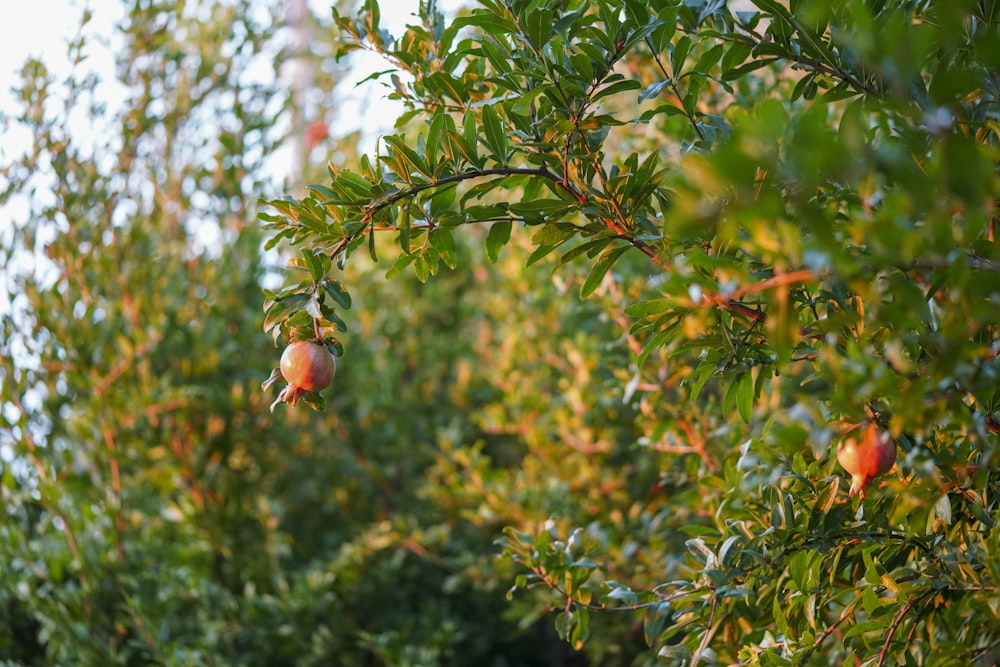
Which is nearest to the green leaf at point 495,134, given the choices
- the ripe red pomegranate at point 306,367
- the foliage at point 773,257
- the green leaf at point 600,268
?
the foliage at point 773,257

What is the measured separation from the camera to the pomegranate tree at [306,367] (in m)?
0.73

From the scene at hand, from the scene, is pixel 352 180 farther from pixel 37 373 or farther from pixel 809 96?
pixel 37 373

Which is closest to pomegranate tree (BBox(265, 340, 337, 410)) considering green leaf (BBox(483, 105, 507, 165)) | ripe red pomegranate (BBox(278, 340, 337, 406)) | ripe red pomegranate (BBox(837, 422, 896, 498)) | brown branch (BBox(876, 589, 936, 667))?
ripe red pomegranate (BBox(278, 340, 337, 406))

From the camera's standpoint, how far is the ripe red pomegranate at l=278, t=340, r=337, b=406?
735 millimetres

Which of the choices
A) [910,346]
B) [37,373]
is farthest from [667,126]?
[37,373]

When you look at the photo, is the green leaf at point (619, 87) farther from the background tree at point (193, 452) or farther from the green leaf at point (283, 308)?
the background tree at point (193, 452)

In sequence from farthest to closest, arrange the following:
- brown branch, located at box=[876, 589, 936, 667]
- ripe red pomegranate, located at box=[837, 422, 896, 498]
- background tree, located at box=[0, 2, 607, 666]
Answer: background tree, located at box=[0, 2, 607, 666]
brown branch, located at box=[876, 589, 936, 667]
ripe red pomegranate, located at box=[837, 422, 896, 498]

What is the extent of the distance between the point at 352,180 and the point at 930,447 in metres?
0.53

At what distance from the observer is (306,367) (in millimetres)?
734

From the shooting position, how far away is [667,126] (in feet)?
4.14

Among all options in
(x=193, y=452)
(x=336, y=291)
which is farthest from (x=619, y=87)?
(x=193, y=452)

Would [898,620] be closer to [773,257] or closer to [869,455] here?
[869,455]

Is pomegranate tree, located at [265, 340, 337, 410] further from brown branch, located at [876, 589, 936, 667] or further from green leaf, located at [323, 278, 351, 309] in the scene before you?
brown branch, located at [876, 589, 936, 667]

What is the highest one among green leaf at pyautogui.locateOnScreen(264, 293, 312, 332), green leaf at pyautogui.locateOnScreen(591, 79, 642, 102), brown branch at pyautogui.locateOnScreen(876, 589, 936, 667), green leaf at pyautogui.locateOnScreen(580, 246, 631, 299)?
green leaf at pyautogui.locateOnScreen(591, 79, 642, 102)
